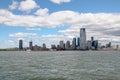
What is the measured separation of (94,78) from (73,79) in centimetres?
375

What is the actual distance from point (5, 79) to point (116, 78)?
62.7 ft

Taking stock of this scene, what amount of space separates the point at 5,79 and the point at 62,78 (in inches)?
382

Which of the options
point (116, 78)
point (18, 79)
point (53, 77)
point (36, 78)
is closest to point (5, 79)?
point (18, 79)

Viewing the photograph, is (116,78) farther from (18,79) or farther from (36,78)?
(18,79)

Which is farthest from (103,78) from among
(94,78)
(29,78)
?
(29,78)

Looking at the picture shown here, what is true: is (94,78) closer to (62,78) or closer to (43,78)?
(62,78)

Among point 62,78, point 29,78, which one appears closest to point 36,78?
point 29,78

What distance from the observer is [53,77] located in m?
48.3

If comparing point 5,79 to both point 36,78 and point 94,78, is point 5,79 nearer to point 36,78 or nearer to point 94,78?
point 36,78

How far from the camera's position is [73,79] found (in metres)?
46.1

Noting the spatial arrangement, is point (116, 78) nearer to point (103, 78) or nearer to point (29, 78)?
point (103, 78)

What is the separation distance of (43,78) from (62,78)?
330 cm

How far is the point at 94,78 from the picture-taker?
154 feet

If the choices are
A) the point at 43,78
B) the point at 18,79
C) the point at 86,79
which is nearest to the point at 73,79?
the point at 86,79
